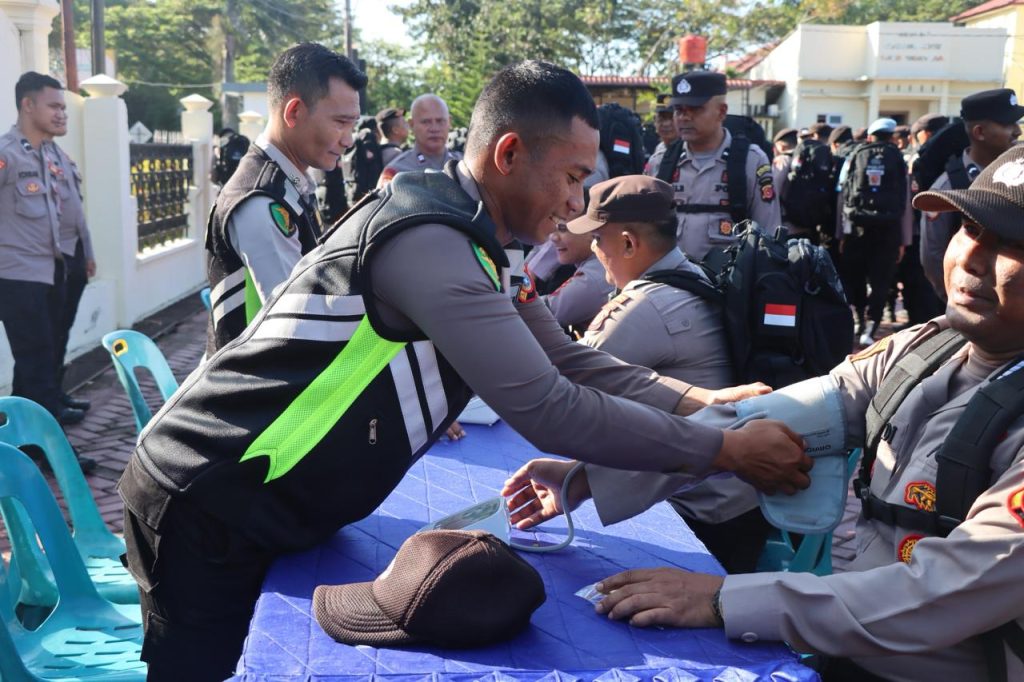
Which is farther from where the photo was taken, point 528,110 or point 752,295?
point 752,295

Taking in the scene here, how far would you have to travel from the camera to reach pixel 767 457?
2080 millimetres

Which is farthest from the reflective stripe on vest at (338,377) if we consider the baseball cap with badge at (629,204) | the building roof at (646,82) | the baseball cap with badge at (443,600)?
the building roof at (646,82)

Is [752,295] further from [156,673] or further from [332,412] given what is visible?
[156,673]

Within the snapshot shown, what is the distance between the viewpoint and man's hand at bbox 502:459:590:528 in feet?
7.59

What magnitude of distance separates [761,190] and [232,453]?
445 centimetres

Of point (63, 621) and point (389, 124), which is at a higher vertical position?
point (389, 124)

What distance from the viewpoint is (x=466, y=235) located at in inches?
70.2

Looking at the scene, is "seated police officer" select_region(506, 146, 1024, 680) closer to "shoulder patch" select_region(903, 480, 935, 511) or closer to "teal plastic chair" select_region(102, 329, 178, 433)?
"shoulder patch" select_region(903, 480, 935, 511)

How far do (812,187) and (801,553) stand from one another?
7604 mm

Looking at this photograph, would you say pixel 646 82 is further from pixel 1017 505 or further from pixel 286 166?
pixel 1017 505

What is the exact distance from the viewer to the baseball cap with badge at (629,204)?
336cm

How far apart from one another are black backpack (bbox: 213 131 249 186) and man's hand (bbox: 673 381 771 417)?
10158 mm

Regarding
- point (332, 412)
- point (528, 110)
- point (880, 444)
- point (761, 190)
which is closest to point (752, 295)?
point (880, 444)

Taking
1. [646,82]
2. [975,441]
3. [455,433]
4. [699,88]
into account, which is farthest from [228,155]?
[646,82]
